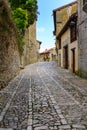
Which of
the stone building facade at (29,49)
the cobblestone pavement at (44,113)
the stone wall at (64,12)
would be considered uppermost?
the stone wall at (64,12)

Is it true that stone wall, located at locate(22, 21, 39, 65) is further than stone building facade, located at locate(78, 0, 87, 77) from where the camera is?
Yes

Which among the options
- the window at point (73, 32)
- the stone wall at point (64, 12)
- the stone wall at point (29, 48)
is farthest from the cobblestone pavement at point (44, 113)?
the stone wall at point (64, 12)

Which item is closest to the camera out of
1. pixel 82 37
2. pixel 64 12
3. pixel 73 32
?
pixel 82 37

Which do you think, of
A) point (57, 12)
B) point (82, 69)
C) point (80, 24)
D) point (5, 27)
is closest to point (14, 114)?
point (5, 27)

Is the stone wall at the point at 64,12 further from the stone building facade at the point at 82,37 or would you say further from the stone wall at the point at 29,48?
the stone building facade at the point at 82,37

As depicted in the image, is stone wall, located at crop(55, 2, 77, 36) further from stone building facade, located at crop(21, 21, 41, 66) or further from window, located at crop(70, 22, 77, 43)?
window, located at crop(70, 22, 77, 43)

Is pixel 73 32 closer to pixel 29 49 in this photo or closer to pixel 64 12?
pixel 64 12

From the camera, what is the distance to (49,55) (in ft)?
214

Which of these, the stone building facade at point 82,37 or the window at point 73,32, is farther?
the window at point 73,32

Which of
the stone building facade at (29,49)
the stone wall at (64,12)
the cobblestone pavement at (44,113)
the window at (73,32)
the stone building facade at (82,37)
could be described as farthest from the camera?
the stone wall at (64,12)

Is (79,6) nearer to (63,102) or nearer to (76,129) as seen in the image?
(63,102)

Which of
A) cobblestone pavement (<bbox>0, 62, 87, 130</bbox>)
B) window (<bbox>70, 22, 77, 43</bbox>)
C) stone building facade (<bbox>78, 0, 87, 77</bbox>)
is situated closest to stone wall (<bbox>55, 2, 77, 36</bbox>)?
window (<bbox>70, 22, 77, 43</bbox>)

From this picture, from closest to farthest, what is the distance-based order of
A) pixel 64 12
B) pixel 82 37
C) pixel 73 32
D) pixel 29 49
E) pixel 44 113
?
pixel 44 113 → pixel 82 37 → pixel 73 32 → pixel 64 12 → pixel 29 49

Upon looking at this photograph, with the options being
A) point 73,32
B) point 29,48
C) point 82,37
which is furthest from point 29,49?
point 82,37
